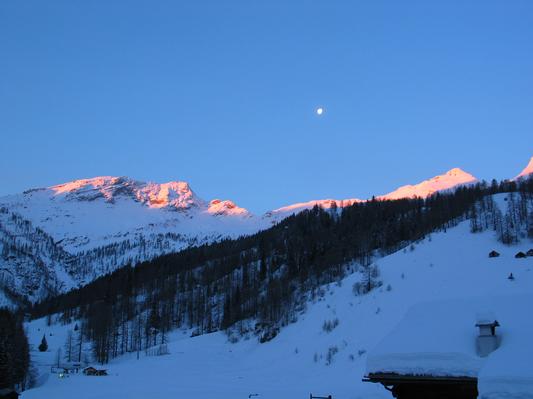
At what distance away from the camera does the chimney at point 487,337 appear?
12.2 m

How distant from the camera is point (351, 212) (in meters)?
148

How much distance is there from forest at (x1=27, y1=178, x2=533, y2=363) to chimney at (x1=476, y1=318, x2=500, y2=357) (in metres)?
52.9

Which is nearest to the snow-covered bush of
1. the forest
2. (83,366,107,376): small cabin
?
the forest

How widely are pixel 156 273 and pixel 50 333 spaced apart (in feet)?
129

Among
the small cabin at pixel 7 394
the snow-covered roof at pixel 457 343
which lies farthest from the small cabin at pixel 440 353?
the small cabin at pixel 7 394

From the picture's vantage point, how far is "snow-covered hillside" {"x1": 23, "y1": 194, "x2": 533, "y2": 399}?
40500 mm

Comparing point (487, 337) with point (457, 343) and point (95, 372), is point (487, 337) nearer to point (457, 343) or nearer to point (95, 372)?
point (457, 343)

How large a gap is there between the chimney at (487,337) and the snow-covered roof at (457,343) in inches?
5.6

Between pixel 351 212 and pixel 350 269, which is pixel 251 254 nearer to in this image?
pixel 351 212

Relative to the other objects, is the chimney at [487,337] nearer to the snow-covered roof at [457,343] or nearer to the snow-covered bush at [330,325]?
the snow-covered roof at [457,343]

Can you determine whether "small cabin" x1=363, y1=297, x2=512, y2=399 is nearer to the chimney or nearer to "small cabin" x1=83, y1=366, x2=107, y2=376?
the chimney

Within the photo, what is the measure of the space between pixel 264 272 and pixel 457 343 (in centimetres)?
11691

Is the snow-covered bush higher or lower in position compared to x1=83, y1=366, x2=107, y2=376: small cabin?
higher

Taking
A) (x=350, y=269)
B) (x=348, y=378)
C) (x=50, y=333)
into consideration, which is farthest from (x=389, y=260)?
(x=50, y=333)
